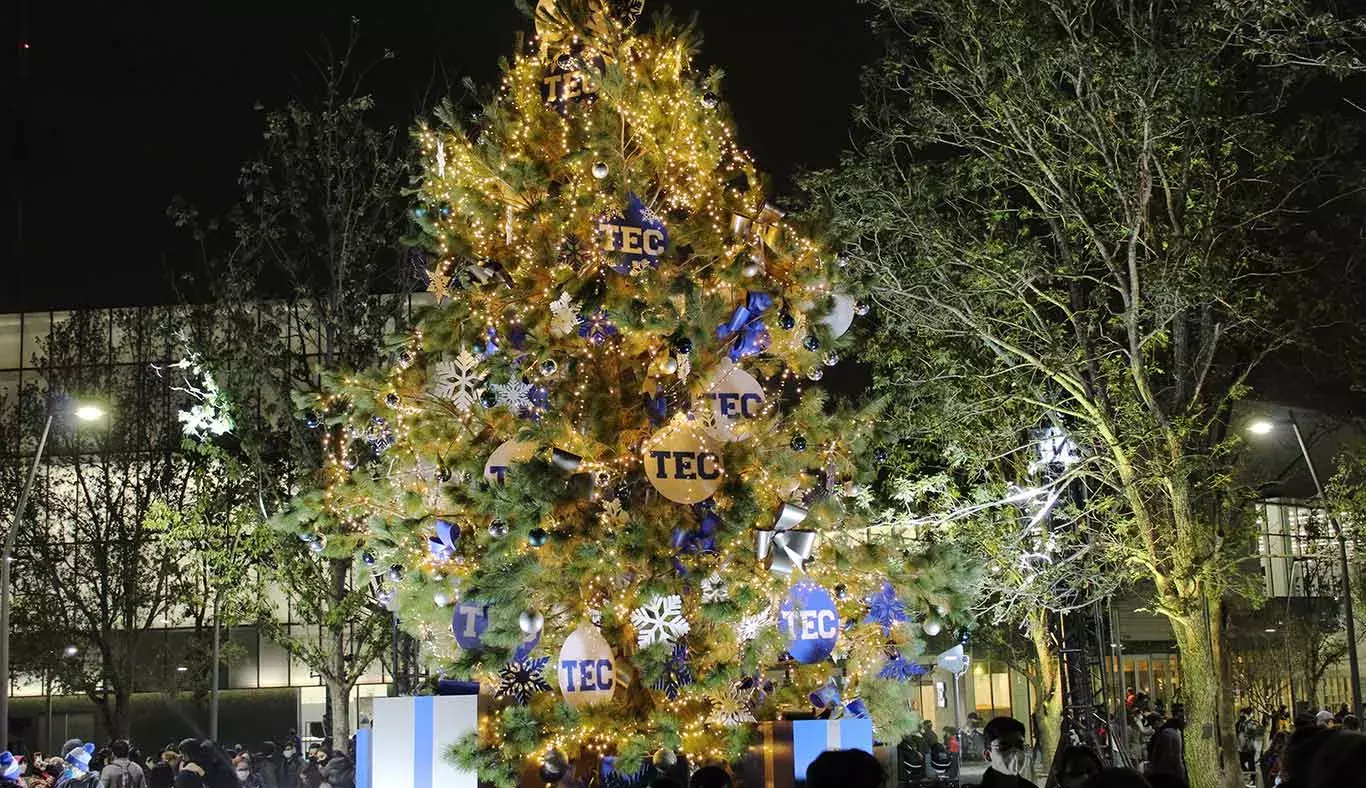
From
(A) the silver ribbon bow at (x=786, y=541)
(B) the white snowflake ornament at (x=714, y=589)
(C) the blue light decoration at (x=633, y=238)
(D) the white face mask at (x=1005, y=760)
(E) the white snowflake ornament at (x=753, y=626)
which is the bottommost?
(D) the white face mask at (x=1005, y=760)

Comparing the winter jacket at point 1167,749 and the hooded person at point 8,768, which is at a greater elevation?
the hooded person at point 8,768

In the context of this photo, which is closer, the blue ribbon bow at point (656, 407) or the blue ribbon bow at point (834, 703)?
the blue ribbon bow at point (656, 407)

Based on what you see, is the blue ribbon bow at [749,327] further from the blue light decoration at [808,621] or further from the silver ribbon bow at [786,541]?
the blue light decoration at [808,621]

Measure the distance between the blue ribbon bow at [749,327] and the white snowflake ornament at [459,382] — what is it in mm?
2251

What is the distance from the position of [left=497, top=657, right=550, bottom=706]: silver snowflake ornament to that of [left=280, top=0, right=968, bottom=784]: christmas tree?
18 millimetres

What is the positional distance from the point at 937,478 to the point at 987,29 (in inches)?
243

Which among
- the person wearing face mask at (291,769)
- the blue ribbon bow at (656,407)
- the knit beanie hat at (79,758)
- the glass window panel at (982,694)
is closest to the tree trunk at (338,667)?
the person wearing face mask at (291,769)

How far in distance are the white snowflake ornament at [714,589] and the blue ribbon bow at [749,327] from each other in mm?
2076

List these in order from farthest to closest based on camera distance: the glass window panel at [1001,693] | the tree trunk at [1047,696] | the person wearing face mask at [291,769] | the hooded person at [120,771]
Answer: the glass window panel at [1001,693] → the tree trunk at [1047,696] → the person wearing face mask at [291,769] → the hooded person at [120,771]

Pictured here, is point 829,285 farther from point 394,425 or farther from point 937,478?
point 937,478

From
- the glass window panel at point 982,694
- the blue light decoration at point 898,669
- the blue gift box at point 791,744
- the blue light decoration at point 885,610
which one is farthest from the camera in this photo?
the glass window panel at point 982,694

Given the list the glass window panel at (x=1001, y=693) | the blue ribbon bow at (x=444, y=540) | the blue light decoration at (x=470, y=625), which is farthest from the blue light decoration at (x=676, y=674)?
the glass window panel at (x=1001, y=693)

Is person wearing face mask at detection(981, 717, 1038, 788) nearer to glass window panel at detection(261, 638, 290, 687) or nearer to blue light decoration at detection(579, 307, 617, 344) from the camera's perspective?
blue light decoration at detection(579, 307, 617, 344)

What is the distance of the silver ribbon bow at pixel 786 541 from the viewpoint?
1291cm
